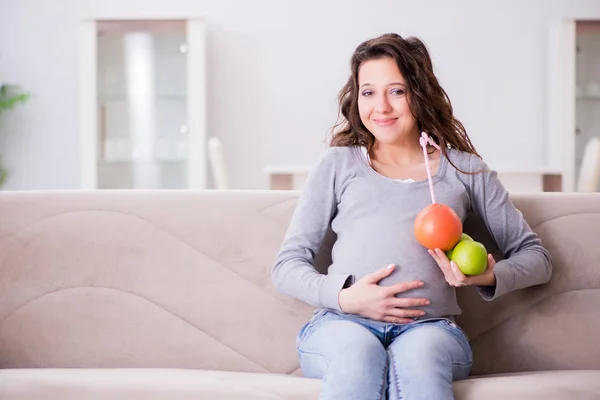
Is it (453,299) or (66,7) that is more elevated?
(66,7)

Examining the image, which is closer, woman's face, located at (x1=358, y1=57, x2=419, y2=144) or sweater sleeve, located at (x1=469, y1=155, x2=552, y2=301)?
sweater sleeve, located at (x1=469, y1=155, x2=552, y2=301)

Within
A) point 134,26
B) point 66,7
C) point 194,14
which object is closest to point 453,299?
point 134,26

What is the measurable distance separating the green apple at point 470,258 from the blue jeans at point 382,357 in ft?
0.41

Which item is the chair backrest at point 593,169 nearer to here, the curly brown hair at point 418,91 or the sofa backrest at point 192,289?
the sofa backrest at point 192,289

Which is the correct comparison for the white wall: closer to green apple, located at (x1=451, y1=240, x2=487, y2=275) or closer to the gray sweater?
the gray sweater

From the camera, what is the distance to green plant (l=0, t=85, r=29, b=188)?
483cm

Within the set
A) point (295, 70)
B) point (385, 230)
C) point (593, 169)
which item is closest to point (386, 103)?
point (385, 230)

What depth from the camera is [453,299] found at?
1.54 metres

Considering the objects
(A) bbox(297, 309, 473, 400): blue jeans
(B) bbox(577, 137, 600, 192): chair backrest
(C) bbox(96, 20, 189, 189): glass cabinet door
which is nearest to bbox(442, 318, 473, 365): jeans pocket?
(A) bbox(297, 309, 473, 400): blue jeans

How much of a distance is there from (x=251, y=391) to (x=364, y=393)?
22 cm

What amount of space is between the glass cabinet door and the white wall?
406mm

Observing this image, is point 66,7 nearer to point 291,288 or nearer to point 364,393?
point 291,288

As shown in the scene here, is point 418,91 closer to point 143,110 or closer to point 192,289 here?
point 192,289

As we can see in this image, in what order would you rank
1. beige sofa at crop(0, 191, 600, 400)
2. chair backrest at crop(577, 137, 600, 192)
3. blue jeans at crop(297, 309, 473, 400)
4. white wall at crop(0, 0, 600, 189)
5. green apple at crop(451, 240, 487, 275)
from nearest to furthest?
1. blue jeans at crop(297, 309, 473, 400)
2. green apple at crop(451, 240, 487, 275)
3. beige sofa at crop(0, 191, 600, 400)
4. chair backrest at crop(577, 137, 600, 192)
5. white wall at crop(0, 0, 600, 189)
